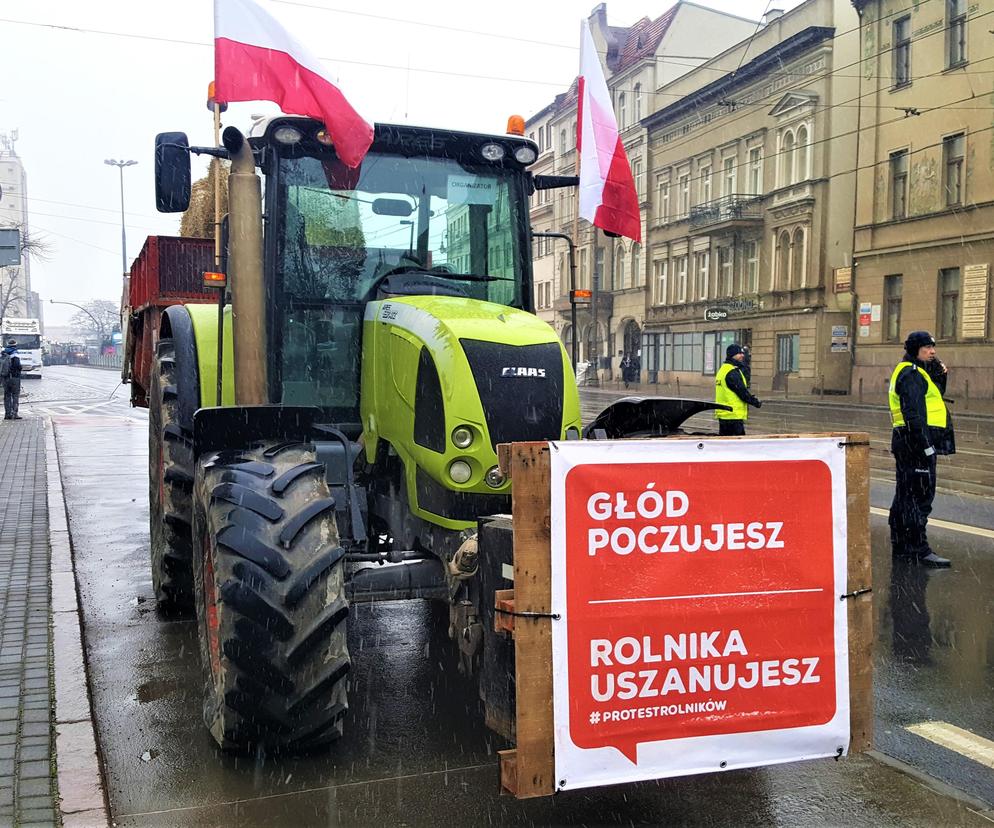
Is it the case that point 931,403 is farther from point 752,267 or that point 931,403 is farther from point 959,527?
point 752,267

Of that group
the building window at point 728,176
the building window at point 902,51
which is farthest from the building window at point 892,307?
the building window at point 728,176

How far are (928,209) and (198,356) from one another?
30.4 metres

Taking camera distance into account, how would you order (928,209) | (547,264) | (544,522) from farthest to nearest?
(547,264), (928,209), (544,522)

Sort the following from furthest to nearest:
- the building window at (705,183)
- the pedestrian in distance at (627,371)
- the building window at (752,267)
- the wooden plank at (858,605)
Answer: the pedestrian in distance at (627,371)
the building window at (705,183)
the building window at (752,267)
the wooden plank at (858,605)

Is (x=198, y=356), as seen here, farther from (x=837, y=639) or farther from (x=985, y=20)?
(x=985, y=20)

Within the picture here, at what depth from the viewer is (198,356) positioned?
5.94 metres

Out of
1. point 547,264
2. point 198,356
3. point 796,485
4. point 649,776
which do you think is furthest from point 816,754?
point 547,264

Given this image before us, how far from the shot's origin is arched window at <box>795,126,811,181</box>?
37.5 metres

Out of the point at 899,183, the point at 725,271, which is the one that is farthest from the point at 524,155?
the point at 725,271

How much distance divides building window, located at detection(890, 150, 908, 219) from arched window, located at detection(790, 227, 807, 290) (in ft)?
15.5

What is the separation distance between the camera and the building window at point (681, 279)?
153ft

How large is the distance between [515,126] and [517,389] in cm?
174

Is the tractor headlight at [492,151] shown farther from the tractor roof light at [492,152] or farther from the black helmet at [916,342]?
the black helmet at [916,342]

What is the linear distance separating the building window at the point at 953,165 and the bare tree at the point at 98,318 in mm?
92514
